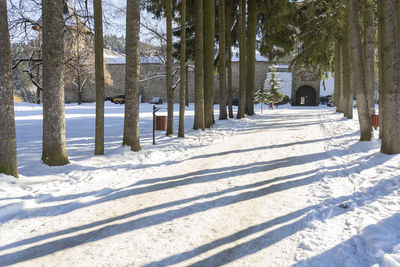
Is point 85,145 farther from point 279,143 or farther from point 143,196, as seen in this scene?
point 279,143

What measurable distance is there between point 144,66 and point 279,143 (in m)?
40.9

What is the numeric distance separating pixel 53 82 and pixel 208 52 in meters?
9.32

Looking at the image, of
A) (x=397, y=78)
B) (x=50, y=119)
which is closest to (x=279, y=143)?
(x=397, y=78)

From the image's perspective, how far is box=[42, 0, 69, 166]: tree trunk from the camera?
6199 mm

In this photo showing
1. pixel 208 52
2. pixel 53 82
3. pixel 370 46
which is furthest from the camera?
pixel 208 52

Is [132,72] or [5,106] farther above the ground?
[132,72]

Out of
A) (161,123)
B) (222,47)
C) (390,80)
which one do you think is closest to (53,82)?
(161,123)

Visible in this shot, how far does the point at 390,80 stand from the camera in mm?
7281

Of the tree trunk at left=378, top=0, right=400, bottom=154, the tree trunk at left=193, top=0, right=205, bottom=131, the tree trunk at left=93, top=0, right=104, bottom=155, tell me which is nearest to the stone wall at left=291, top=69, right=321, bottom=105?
the tree trunk at left=193, top=0, right=205, bottom=131

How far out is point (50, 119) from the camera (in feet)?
21.1

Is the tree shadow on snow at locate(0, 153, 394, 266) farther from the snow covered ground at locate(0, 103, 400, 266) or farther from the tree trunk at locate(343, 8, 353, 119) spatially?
the tree trunk at locate(343, 8, 353, 119)

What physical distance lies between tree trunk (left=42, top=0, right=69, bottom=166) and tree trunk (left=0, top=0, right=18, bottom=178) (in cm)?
93

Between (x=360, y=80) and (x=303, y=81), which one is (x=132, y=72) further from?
(x=303, y=81)

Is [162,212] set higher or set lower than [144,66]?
lower
